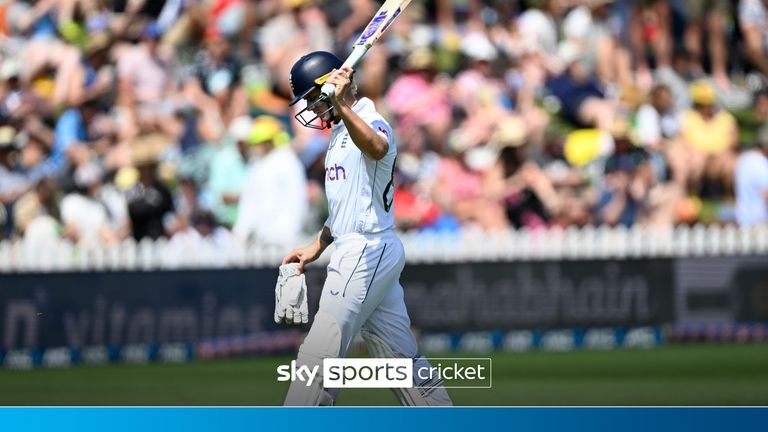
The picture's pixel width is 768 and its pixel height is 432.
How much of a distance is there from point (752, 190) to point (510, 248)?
106 inches

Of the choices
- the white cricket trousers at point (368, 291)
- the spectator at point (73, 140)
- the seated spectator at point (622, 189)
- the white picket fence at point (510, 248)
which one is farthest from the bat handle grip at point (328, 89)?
the seated spectator at point (622, 189)

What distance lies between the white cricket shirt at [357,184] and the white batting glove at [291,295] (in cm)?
36

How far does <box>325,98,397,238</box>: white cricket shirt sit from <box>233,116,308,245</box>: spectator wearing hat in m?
6.78

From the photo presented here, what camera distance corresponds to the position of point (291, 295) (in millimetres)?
8258

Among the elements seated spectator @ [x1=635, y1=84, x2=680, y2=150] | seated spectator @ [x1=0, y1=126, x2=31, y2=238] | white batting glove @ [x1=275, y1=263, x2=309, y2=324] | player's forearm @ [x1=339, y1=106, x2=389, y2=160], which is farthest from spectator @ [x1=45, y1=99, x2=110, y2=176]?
player's forearm @ [x1=339, y1=106, x2=389, y2=160]

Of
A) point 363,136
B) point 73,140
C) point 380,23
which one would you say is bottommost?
point 363,136

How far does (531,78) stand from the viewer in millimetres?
17859

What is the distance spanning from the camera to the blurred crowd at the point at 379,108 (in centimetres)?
1557

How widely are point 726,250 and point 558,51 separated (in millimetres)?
3265

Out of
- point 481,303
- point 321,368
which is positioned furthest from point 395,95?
point 321,368

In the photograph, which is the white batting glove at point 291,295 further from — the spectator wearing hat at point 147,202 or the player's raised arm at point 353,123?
the spectator wearing hat at point 147,202

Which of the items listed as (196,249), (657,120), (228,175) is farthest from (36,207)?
(657,120)

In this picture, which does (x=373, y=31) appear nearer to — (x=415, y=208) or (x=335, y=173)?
(x=335, y=173)

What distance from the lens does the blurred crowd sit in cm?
1557
